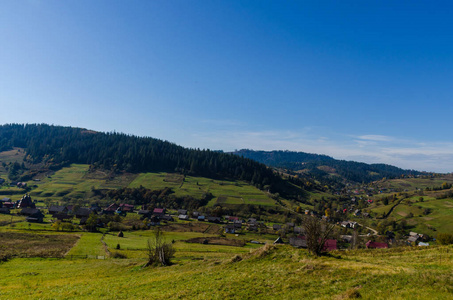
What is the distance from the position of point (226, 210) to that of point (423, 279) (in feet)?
456

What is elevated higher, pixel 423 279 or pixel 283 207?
pixel 423 279

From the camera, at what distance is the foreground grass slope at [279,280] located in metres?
15.8

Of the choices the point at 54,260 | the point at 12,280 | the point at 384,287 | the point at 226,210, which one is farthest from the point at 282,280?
the point at 226,210

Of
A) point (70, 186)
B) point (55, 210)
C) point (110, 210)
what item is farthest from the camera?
point (70, 186)

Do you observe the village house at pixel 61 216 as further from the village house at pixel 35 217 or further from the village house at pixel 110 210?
the village house at pixel 110 210

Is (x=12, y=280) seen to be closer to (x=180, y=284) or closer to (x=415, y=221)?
(x=180, y=284)

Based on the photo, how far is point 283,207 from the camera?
161500mm

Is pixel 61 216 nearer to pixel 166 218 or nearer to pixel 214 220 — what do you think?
pixel 166 218

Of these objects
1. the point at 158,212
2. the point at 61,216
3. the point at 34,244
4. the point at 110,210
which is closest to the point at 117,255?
the point at 34,244

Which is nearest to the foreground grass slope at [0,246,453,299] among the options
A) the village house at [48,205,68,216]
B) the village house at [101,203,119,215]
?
the village house at [48,205,68,216]

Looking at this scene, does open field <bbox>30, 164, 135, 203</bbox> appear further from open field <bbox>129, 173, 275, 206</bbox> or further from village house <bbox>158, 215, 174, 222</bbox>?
village house <bbox>158, 215, 174, 222</bbox>

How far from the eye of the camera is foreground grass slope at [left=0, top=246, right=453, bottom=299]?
15828mm

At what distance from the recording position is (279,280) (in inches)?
818

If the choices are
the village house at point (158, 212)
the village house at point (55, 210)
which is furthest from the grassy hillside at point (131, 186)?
the village house at point (158, 212)
